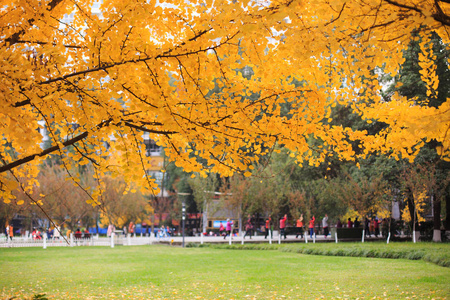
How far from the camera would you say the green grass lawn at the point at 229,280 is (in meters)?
8.40

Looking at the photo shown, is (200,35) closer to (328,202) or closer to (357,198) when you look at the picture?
(357,198)

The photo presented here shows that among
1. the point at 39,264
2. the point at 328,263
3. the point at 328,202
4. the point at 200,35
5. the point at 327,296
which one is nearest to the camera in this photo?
the point at 200,35

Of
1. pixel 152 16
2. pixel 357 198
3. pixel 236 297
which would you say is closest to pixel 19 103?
pixel 152 16

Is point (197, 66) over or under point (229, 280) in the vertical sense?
over

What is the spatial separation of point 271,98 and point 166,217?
1575 inches

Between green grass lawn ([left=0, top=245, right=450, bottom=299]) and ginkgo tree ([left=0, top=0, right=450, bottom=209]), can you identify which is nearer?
ginkgo tree ([left=0, top=0, right=450, bottom=209])

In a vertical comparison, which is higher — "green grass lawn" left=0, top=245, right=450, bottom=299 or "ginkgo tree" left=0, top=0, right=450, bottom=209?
"ginkgo tree" left=0, top=0, right=450, bottom=209

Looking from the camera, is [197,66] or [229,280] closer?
[197,66]

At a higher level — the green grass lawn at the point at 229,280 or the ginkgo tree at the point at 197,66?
the ginkgo tree at the point at 197,66

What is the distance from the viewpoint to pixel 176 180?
48812 mm

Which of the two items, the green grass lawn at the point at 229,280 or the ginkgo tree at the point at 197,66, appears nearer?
the ginkgo tree at the point at 197,66

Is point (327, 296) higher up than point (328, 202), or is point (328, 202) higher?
point (328, 202)

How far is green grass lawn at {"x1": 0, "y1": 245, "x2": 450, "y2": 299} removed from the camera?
331 inches

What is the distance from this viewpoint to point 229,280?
10.5 meters
